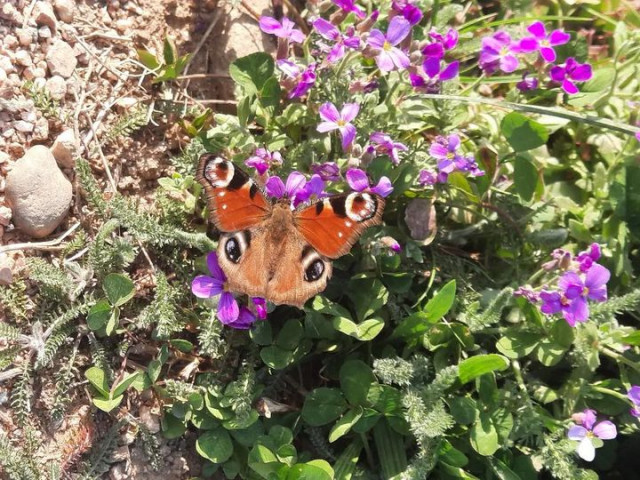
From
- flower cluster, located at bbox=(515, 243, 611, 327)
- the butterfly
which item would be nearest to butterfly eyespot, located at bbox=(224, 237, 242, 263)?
the butterfly

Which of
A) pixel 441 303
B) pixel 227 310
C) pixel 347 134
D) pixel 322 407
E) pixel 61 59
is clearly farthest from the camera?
pixel 61 59

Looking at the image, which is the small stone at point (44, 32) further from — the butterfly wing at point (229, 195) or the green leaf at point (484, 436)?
the green leaf at point (484, 436)

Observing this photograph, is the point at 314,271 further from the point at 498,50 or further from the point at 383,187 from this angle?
the point at 498,50

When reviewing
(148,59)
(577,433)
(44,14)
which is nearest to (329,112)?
(148,59)

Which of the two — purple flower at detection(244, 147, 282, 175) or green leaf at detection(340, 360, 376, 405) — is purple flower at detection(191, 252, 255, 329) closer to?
purple flower at detection(244, 147, 282, 175)

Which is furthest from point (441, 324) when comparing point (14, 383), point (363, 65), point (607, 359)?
point (14, 383)

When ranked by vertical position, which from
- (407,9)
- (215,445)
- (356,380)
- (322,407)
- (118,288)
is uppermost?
(407,9)

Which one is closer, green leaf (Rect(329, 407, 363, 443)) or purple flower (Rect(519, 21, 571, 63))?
green leaf (Rect(329, 407, 363, 443))
